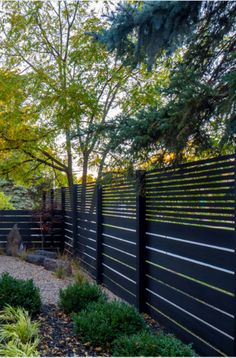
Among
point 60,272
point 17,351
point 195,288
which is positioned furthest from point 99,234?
point 17,351

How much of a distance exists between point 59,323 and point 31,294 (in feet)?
1.50

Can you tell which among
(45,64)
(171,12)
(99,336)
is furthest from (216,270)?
(45,64)

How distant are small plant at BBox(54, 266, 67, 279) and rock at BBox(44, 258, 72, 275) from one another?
0.08 m

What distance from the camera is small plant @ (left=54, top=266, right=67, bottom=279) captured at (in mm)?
6215

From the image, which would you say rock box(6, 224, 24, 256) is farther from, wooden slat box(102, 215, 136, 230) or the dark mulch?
the dark mulch

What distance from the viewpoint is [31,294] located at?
4.00 meters

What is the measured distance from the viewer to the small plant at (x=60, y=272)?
6215mm

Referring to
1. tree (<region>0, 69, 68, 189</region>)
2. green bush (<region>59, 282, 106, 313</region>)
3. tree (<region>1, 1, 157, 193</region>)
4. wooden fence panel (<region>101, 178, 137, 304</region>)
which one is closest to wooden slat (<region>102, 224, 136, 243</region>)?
wooden fence panel (<region>101, 178, 137, 304</region>)

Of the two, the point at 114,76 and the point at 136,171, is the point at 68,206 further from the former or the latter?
the point at 136,171

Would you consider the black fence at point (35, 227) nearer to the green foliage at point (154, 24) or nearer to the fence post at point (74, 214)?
the fence post at point (74, 214)

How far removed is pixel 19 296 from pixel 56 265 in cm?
281

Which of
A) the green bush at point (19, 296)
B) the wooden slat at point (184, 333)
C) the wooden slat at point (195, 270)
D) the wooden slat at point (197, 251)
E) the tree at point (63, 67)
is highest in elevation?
the tree at point (63, 67)

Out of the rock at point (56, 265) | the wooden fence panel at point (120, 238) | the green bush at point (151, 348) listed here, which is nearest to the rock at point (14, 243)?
the rock at point (56, 265)

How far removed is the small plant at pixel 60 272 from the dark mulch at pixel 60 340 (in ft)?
7.24
